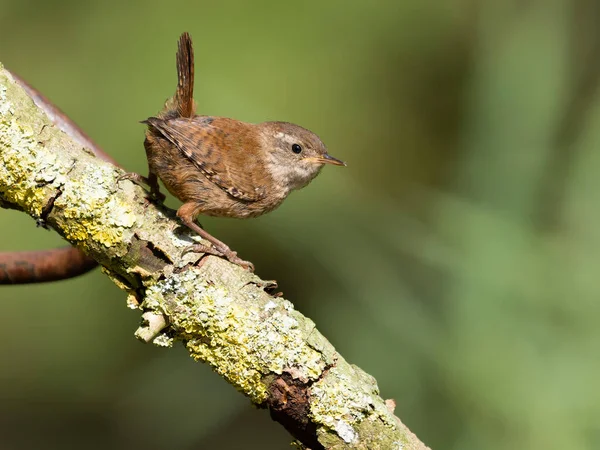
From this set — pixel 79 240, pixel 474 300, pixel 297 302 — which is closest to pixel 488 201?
pixel 474 300

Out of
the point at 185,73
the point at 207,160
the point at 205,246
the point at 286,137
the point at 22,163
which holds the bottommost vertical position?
the point at 22,163

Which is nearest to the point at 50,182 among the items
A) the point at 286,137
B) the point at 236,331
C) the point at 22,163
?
the point at 22,163

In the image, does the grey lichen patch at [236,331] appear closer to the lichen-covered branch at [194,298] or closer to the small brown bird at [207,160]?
the lichen-covered branch at [194,298]

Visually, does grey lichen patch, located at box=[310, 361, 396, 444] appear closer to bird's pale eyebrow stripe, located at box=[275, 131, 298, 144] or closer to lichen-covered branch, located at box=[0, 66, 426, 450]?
lichen-covered branch, located at box=[0, 66, 426, 450]

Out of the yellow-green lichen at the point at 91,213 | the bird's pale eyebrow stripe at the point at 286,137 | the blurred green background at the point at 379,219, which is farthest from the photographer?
the bird's pale eyebrow stripe at the point at 286,137

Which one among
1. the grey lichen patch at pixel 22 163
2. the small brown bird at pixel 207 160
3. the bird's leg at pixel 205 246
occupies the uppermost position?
the small brown bird at pixel 207 160

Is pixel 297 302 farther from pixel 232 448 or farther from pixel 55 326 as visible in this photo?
pixel 55 326

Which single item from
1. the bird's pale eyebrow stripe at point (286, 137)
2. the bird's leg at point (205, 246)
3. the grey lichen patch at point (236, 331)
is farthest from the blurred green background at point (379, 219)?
the grey lichen patch at point (236, 331)

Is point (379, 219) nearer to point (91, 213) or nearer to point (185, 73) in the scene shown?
point (185, 73)
